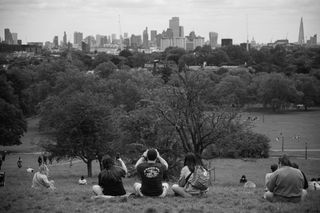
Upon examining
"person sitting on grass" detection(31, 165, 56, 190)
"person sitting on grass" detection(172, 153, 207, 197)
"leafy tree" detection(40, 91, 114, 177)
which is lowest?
"leafy tree" detection(40, 91, 114, 177)

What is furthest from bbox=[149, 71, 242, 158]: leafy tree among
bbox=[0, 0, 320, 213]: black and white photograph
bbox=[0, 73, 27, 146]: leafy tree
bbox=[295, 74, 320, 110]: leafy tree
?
bbox=[295, 74, 320, 110]: leafy tree

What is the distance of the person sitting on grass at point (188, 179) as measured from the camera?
32.5 feet

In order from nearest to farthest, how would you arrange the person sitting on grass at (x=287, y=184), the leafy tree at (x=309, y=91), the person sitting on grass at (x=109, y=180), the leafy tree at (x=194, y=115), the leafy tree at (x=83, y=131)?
the person sitting on grass at (x=287, y=184) → the person sitting on grass at (x=109, y=180) → the leafy tree at (x=194, y=115) → the leafy tree at (x=83, y=131) → the leafy tree at (x=309, y=91)

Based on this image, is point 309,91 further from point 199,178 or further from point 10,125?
point 199,178

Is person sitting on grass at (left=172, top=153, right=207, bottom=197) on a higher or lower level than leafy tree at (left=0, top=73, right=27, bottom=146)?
higher

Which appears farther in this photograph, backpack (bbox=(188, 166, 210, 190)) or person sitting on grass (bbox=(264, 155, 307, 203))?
backpack (bbox=(188, 166, 210, 190))

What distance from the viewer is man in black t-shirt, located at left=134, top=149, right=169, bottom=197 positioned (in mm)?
9430

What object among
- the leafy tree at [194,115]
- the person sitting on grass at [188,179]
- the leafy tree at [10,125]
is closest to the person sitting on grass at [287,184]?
the person sitting on grass at [188,179]

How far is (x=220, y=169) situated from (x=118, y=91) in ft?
92.4

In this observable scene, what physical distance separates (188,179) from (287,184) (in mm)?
1970

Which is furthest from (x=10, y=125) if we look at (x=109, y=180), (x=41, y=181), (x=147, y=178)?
(x=147, y=178)

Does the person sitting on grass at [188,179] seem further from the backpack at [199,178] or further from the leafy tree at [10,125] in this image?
the leafy tree at [10,125]

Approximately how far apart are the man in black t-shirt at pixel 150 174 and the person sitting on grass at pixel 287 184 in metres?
2.13

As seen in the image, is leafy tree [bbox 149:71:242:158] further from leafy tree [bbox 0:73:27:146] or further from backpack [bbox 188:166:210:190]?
leafy tree [bbox 0:73:27:146]
